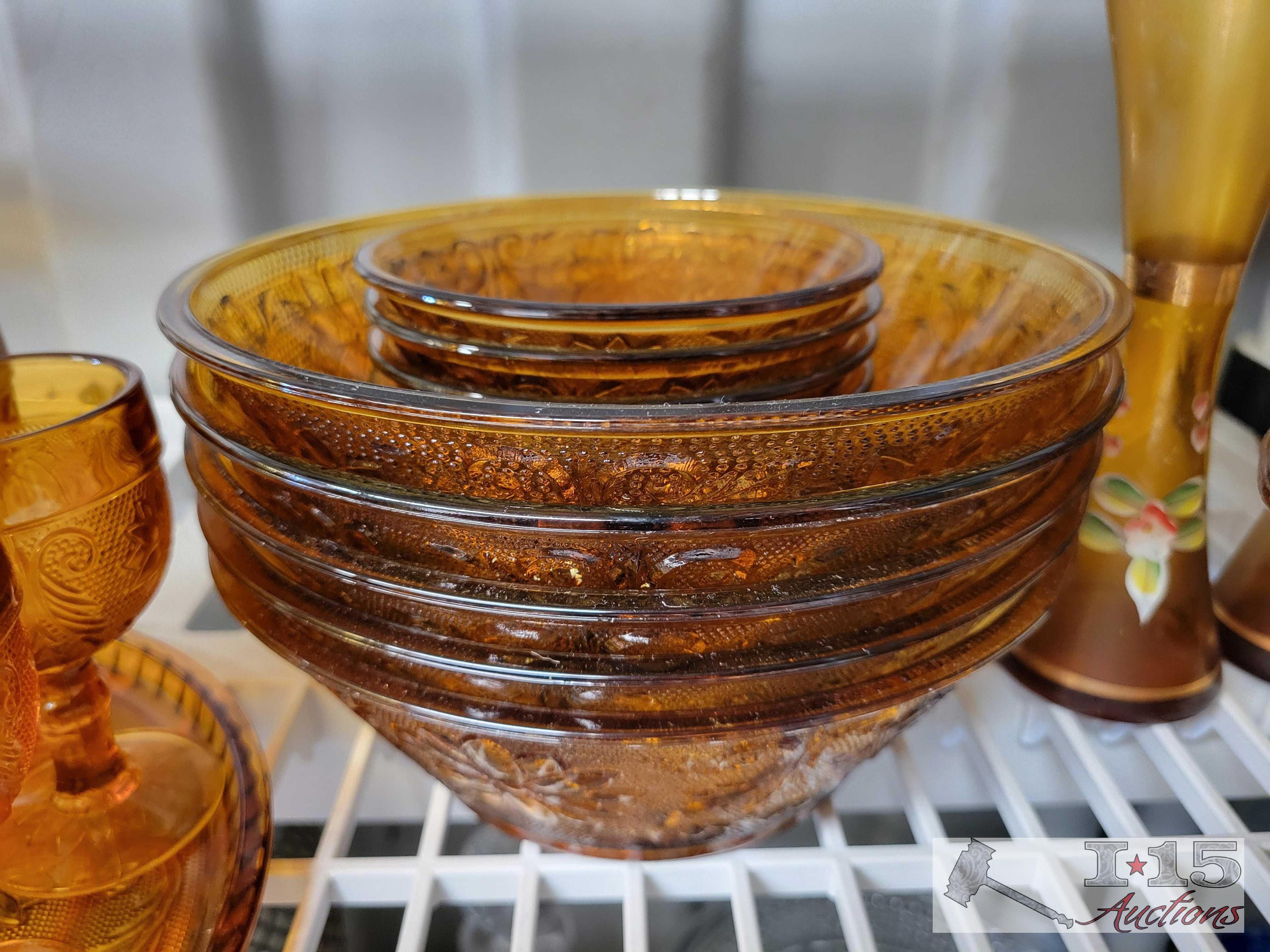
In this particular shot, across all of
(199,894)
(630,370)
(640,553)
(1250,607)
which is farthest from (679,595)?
(1250,607)

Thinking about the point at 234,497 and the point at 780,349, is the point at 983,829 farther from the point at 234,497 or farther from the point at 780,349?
the point at 234,497

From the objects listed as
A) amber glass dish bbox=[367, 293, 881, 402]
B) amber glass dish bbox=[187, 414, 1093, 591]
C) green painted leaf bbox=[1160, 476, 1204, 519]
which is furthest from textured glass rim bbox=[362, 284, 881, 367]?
green painted leaf bbox=[1160, 476, 1204, 519]

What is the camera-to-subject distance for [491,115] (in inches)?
23.5

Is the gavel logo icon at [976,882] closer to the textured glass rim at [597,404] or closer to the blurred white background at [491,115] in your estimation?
the textured glass rim at [597,404]

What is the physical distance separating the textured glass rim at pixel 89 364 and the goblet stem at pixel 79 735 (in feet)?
0.33

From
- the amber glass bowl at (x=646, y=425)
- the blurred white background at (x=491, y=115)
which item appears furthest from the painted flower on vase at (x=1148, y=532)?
the blurred white background at (x=491, y=115)

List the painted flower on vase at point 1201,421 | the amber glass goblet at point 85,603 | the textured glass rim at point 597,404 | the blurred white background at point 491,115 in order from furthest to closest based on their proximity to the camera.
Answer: the blurred white background at point 491,115
the painted flower on vase at point 1201,421
the amber glass goblet at point 85,603
the textured glass rim at point 597,404

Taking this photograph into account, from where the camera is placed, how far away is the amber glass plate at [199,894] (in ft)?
1.05

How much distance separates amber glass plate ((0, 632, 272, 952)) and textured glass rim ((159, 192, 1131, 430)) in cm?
20

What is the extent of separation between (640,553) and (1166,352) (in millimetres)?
319

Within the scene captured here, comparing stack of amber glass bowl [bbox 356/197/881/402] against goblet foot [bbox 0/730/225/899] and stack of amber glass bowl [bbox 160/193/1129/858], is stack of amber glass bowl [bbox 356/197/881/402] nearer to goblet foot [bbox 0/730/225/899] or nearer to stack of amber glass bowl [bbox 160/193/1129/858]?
stack of amber glass bowl [bbox 160/193/1129/858]

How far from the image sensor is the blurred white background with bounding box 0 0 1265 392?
1.86ft

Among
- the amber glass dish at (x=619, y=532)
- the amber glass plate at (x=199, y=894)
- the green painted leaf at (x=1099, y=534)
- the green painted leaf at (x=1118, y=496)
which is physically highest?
the amber glass dish at (x=619, y=532)

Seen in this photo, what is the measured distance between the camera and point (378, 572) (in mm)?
261
